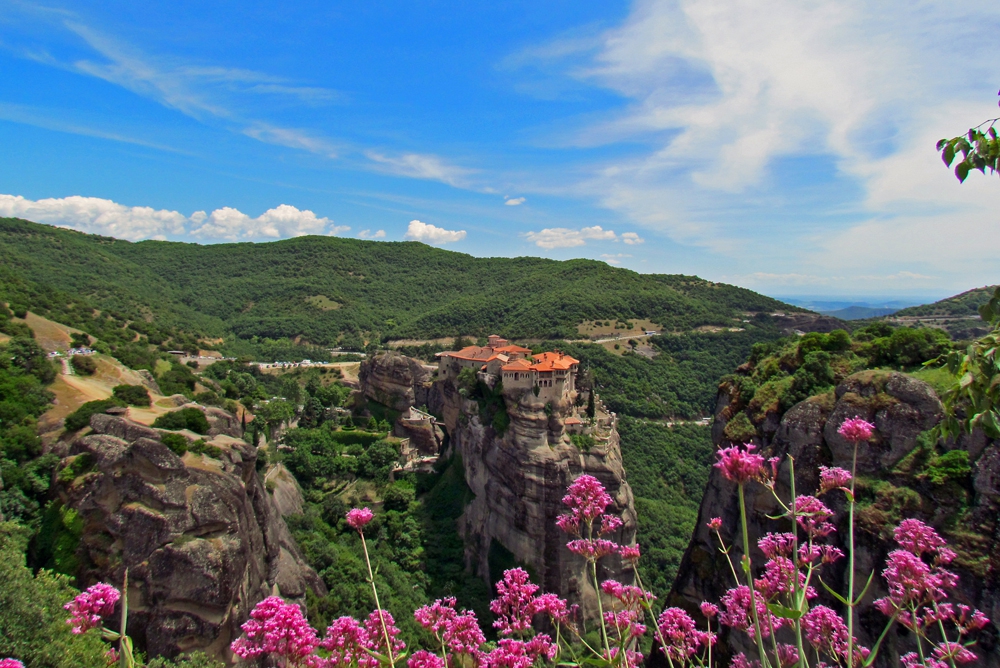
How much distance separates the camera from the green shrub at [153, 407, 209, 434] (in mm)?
23094

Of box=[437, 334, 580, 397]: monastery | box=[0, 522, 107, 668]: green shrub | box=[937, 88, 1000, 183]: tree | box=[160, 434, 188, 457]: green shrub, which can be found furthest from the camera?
box=[437, 334, 580, 397]: monastery

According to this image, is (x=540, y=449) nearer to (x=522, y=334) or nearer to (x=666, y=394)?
(x=666, y=394)

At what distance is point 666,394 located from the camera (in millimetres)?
72125

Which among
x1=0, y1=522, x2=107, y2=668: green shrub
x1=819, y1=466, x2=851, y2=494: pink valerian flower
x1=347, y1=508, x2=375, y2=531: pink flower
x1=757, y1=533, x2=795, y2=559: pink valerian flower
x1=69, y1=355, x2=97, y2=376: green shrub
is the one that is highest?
x1=819, y1=466, x2=851, y2=494: pink valerian flower

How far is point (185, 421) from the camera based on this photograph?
2400 centimetres

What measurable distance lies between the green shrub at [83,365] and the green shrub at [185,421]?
10767 mm

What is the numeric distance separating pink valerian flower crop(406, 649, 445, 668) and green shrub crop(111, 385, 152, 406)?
90.8 feet

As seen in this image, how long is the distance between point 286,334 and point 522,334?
53.1 m

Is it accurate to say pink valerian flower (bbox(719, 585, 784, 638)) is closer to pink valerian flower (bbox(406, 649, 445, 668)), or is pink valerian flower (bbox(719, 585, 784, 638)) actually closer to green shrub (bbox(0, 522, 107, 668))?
pink valerian flower (bbox(406, 649, 445, 668))

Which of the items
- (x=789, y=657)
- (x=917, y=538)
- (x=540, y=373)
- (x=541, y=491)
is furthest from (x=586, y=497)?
(x=540, y=373)

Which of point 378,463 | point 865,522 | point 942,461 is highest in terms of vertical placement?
point 942,461

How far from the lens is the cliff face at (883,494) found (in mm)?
13578

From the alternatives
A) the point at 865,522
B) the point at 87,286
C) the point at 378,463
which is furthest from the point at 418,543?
the point at 87,286

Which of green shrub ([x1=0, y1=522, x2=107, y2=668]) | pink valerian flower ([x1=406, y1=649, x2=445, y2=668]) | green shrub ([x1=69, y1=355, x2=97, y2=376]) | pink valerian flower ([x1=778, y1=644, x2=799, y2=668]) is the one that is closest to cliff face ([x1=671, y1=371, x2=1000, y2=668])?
pink valerian flower ([x1=778, y1=644, x2=799, y2=668])
